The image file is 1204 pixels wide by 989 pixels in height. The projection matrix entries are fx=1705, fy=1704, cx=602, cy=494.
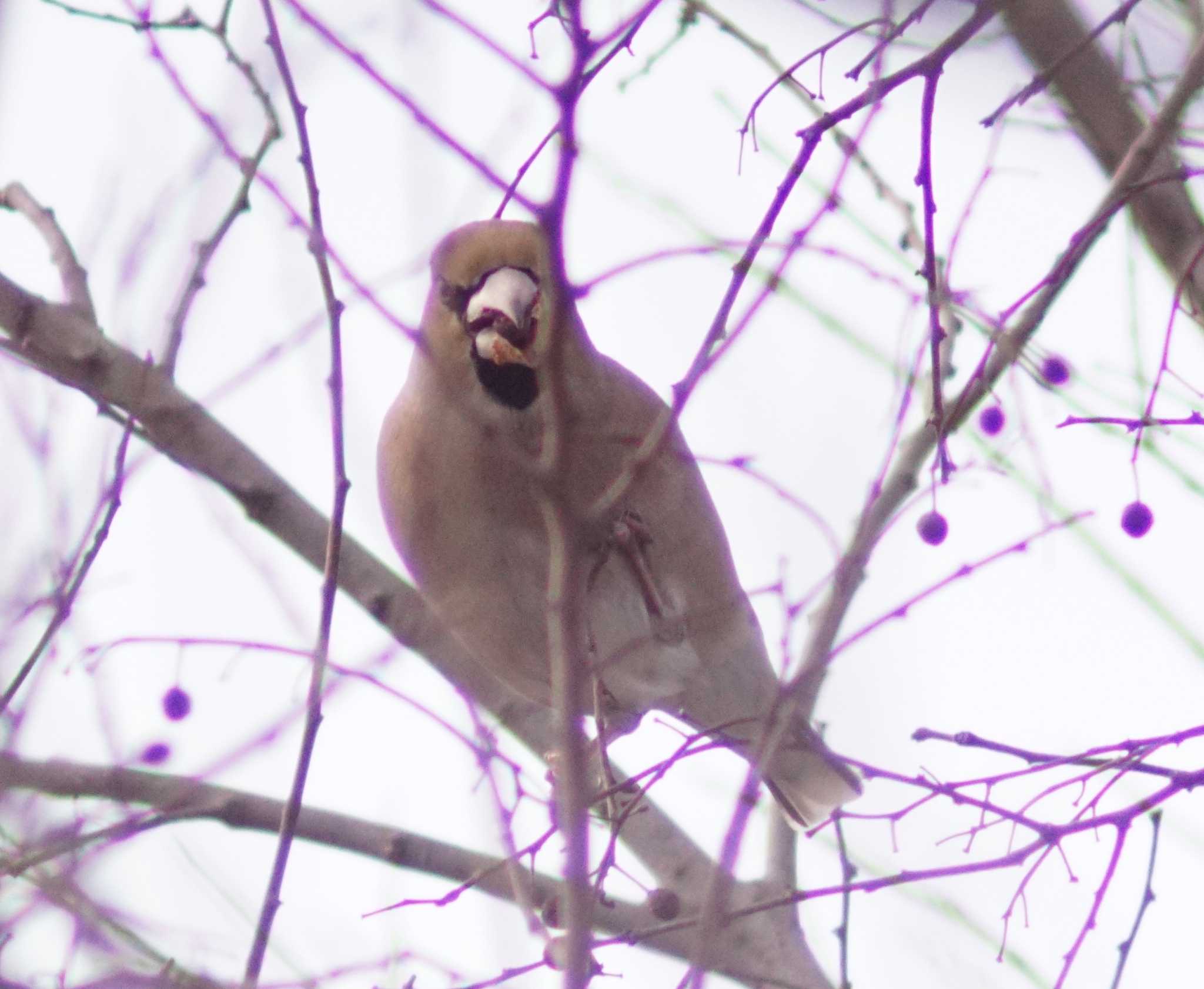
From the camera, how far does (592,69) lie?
1.85m

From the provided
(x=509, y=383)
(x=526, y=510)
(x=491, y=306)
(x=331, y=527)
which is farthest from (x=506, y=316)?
(x=331, y=527)

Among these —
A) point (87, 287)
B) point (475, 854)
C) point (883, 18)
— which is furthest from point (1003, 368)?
point (87, 287)

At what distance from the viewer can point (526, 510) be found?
3.97m

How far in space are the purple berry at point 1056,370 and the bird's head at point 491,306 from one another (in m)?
1.05

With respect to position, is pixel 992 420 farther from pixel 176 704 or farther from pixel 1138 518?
pixel 176 704

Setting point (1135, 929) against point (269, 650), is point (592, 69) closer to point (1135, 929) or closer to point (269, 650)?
point (269, 650)

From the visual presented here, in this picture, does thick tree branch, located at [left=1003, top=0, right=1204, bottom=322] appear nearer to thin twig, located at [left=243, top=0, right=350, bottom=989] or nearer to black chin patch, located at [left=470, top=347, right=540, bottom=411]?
black chin patch, located at [left=470, top=347, right=540, bottom=411]

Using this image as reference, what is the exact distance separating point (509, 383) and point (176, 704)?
104cm

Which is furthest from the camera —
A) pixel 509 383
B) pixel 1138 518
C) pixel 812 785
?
pixel 812 785

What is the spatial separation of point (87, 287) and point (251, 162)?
0.97 m

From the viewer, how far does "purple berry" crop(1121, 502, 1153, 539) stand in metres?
3.24

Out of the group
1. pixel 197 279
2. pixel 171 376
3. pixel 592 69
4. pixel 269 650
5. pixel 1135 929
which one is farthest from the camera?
pixel 171 376

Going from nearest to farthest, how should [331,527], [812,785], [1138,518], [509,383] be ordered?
[331,527]
[1138,518]
[509,383]
[812,785]

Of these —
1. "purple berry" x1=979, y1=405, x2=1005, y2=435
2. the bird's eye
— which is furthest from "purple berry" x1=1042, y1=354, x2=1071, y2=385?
the bird's eye
